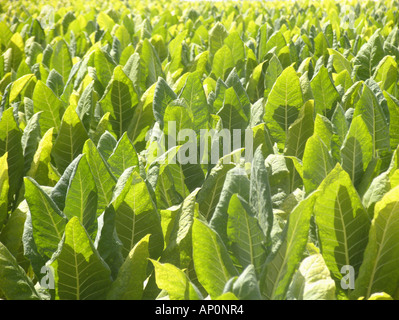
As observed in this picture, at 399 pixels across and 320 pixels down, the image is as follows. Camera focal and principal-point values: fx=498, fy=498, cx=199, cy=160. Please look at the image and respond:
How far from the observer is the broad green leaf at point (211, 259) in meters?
Answer: 1.27

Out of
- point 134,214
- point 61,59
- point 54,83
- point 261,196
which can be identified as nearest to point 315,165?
point 261,196

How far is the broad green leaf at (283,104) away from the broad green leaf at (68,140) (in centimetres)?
83

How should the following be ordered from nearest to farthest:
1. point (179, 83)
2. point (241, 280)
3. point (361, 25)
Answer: point (241, 280) → point (179, 83) → point (361, 25)

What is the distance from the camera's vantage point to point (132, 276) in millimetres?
1359

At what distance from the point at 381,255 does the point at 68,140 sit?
130cm

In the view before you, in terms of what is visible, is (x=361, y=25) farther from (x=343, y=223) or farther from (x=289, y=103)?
(x=343, y=223)

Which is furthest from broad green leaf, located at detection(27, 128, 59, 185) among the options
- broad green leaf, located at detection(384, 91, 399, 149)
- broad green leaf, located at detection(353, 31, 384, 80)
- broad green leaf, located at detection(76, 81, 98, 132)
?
broad green leaf, located at detection(353, 31, 384, 80)

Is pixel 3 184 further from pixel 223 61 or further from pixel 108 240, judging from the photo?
pixel 223 61

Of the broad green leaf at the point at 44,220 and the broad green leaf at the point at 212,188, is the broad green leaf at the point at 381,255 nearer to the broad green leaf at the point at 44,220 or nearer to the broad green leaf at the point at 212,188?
the broad green leaf at the point at 212,188

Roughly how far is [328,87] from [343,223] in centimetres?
110
